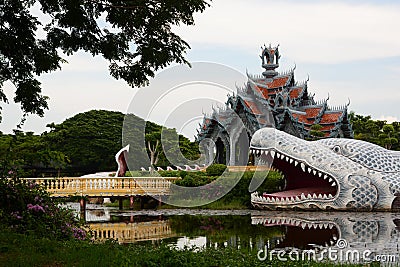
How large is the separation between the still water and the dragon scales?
15.0 inches

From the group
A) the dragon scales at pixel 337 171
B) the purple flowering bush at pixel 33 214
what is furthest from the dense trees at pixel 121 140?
the purple flowering bush at pixel 33 214

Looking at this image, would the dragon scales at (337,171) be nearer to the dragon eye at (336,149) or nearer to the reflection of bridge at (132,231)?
the dragon eye at (336,149)

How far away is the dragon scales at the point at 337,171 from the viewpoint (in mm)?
12672

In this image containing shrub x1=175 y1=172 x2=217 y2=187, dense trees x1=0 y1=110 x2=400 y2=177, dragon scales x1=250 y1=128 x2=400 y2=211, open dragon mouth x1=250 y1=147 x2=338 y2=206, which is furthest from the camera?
dense trees x1=0 y1=110 x2=400 y2=177

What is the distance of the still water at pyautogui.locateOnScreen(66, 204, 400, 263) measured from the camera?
7957mm

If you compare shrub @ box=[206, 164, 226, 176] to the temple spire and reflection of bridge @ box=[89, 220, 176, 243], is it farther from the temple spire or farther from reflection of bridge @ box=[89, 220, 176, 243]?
the temple spire

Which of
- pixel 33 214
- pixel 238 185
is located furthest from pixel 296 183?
pixel 33 214

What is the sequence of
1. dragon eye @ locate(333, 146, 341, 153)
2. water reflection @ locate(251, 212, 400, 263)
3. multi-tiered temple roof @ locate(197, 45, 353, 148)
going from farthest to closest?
1. multi-tiered temple roof @ locate(197, 45, 353, 148)
2. dragon eye @ locate(333, 146, 341, 153)
3. water reflection @ locate(251, 212, 400, 263)

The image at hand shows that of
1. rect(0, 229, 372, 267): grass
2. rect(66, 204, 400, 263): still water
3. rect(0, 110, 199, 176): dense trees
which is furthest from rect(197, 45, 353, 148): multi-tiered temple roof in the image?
rect(0, 229, 372, 267): grass

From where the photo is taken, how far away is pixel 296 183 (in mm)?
14633

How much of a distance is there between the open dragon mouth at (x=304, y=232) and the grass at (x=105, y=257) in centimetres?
227

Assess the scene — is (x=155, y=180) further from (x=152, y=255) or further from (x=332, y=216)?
(x=152, y=255)

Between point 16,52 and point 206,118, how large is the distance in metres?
21.8

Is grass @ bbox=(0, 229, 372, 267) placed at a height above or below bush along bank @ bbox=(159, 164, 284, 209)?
below
